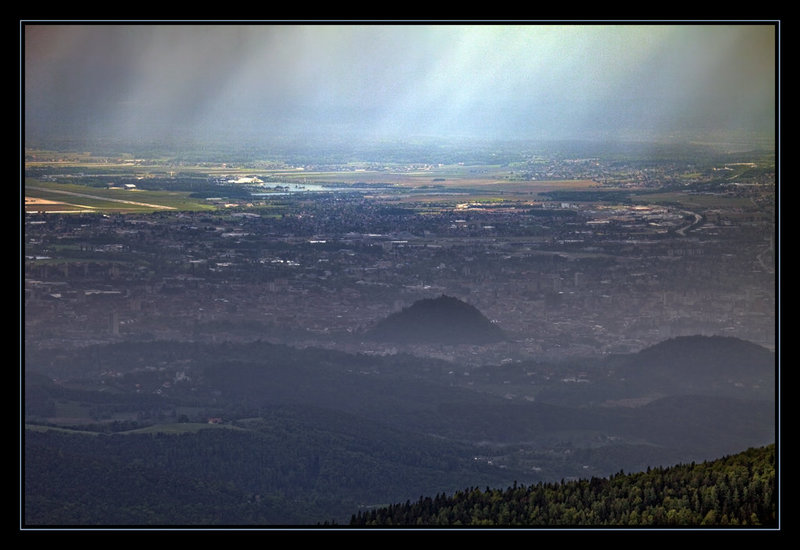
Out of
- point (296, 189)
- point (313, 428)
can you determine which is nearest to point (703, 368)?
point (313, 428)

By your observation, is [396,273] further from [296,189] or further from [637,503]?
[637,503]

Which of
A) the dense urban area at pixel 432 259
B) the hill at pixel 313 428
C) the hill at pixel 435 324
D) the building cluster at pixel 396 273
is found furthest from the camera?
the hill at pixel 435 324

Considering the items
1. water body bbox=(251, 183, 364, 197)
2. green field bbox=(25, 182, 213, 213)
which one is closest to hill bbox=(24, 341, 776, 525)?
green field bbox=(25, 182, 213, 213)

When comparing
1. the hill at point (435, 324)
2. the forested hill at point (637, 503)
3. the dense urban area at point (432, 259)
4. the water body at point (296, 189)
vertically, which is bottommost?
the forested hill at point (637, 503)

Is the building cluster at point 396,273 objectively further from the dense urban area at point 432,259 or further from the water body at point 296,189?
the water body at point 296,189

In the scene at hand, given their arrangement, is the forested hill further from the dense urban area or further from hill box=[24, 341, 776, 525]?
the dense urban area

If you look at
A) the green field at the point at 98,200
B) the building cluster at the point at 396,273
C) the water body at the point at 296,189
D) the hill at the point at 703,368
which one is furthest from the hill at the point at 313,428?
the water body at the point at 296,189
